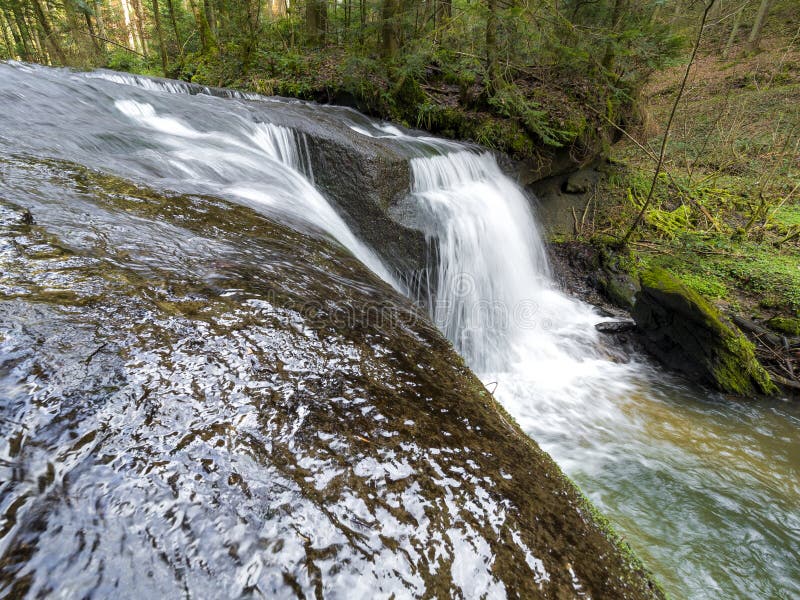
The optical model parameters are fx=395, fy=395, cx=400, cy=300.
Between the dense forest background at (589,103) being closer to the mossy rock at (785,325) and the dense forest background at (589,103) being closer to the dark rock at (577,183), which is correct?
the mossy rock at (785,325)

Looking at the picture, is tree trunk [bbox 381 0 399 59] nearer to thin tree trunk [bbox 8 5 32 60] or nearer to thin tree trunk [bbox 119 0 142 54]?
thin tree trunk [bbox 8 5 32 60]

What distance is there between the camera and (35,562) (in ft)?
2.93

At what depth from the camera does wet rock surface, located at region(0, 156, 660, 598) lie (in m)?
1.00

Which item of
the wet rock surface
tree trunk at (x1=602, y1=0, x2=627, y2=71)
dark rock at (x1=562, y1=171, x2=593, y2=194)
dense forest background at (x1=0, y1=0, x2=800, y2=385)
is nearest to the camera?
the wet rock surface

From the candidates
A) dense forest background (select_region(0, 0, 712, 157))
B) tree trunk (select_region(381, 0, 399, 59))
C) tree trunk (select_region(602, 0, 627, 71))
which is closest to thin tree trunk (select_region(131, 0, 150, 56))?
dense forest background (select_region(0, 0, 712, 157))

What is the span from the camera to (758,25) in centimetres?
1850

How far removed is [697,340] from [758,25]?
2264 centimetres

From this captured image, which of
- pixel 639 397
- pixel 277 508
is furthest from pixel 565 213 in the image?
pixel 277 508

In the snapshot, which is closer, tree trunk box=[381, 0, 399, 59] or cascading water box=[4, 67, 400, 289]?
cascading water box=[4, 67, 400, 289]

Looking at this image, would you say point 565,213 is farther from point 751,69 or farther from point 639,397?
point 751,69

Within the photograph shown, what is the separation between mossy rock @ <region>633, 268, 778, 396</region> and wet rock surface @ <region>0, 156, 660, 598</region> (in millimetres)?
4851

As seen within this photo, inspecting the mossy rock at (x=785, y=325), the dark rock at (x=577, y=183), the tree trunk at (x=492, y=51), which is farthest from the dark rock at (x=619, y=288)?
the tree trunk at (x=492, y=51)

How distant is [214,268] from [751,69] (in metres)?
25.3

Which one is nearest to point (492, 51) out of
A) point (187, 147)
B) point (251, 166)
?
point (251, 166)
